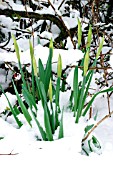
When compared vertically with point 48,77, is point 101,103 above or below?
below

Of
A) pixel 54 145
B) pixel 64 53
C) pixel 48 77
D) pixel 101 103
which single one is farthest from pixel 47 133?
pixel 101 103

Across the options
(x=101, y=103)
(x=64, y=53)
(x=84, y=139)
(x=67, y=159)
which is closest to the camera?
(x=67, y=159)

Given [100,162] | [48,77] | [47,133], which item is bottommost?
[100,162]

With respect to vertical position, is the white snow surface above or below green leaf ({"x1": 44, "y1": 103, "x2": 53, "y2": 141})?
below

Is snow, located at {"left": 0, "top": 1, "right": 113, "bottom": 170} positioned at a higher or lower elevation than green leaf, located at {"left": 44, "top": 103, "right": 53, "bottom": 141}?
lower

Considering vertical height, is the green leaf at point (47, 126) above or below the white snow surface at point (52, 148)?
above

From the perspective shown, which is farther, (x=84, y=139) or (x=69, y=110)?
(x=69, y=110)

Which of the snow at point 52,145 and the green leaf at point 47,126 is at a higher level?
the green leaf at point 47,126

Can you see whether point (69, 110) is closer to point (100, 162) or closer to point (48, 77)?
point (48, 77)

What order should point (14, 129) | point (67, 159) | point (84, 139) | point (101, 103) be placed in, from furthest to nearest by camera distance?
1. point (101, 103)
2. point (14, 129)
3. point (84, 139)
4. point (67, 159)

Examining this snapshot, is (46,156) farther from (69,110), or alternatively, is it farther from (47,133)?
(69,110)
